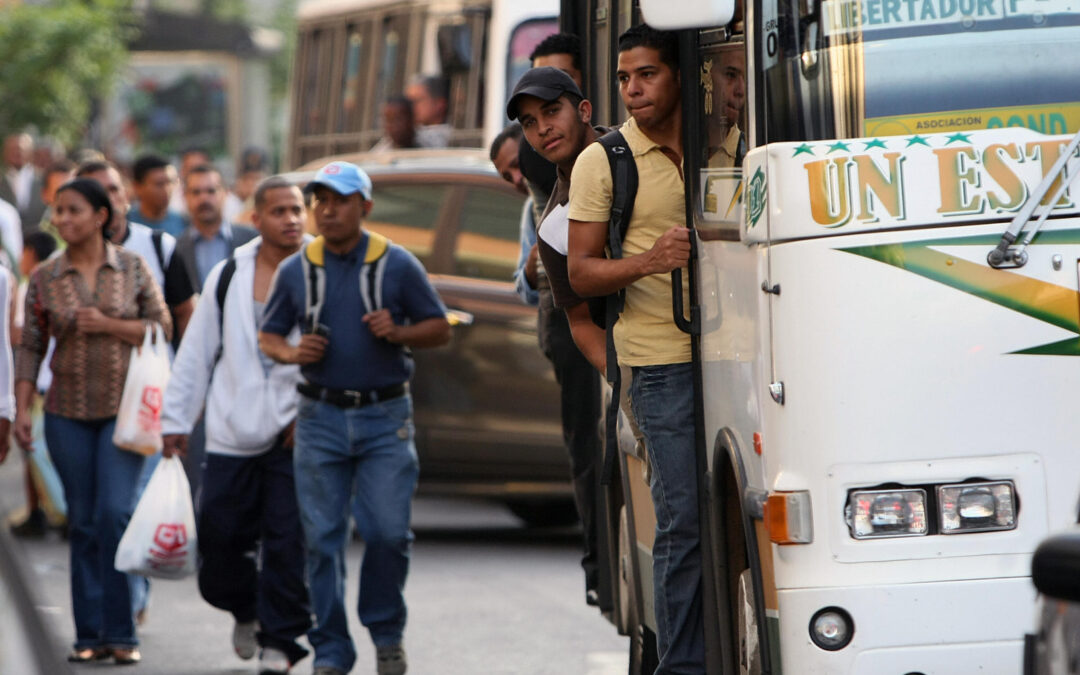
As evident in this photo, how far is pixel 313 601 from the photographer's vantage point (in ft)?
25.0

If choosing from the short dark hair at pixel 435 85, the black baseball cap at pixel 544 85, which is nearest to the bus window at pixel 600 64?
the black baseball cap at pixel 544 85

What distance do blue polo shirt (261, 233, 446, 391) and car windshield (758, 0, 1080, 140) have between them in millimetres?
3102

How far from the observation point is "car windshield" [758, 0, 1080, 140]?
15.4ft

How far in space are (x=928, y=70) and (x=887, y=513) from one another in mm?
1047

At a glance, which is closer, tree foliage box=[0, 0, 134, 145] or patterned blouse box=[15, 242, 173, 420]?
patterned blouse box=[15, 242, 173, 420]

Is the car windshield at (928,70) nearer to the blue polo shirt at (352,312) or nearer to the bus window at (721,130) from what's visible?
the bus window at (721,130)

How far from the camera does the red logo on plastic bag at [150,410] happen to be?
823cm

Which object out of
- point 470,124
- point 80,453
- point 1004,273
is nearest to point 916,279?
point 1004,273

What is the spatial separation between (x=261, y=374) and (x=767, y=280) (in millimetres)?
3706

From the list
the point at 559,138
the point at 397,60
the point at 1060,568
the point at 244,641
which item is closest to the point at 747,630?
the point at 559,138

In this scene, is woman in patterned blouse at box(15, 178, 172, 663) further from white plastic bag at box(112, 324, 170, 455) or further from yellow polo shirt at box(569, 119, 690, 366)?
yellow polo shirt at box(569, 119, 690, 366)

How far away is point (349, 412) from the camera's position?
7.56m

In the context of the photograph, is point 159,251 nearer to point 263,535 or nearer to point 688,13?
point 263,535

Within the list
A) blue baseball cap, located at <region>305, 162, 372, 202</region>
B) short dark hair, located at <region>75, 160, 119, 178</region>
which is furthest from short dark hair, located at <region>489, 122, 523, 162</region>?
short dark hair, located at <region>75, 160, 119, 178</region>
